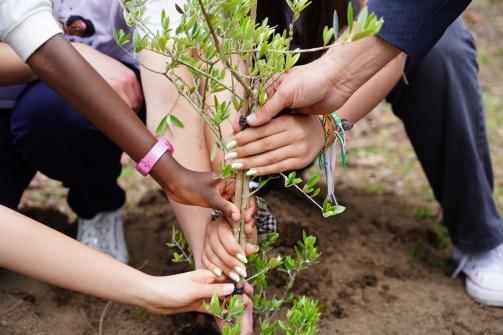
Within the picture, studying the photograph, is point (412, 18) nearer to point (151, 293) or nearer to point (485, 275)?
point (151, 293)

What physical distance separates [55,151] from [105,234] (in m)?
0.42

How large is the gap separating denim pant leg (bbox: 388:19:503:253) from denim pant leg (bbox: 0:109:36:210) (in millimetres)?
1457

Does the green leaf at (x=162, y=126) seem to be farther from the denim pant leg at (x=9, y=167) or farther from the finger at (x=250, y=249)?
the denim pant leg at (x=9, y=167)

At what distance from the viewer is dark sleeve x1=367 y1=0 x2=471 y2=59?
161 cm

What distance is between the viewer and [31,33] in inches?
64.2

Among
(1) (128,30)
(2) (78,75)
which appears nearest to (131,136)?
(2) (78,75)

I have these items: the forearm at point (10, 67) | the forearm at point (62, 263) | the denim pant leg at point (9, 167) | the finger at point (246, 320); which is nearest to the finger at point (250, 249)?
the finger at point (246, 320)

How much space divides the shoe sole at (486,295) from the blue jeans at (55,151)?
1.36m

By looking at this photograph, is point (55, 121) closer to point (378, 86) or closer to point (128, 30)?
point (128, 30)

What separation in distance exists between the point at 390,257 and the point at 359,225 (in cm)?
25

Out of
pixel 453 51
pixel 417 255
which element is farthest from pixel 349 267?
pixel 453 51

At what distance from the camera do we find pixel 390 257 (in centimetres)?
262

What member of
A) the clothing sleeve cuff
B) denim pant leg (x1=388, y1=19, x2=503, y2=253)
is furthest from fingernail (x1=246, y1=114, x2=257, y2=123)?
denim pant leg (x1=388, y1=19, x2=503, y2=253)

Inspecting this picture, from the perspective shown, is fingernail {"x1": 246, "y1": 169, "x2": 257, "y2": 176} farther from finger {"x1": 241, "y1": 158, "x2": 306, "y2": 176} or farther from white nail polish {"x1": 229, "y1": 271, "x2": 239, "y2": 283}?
white nail polish {"x1": 229, "y1": 271, "x2": 239, "y2": 283}
